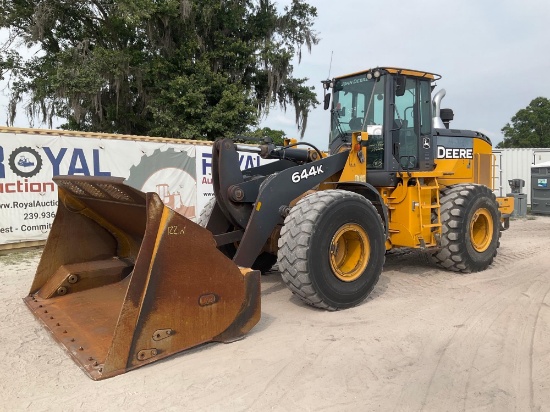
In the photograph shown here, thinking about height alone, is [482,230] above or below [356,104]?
below

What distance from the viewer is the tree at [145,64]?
50.0 feet

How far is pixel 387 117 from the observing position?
224 inches

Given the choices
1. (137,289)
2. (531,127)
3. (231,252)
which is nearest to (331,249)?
(231,252)

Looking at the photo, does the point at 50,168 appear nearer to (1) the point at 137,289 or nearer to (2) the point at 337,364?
(1) the point at 137,289

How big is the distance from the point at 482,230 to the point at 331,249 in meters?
3.33

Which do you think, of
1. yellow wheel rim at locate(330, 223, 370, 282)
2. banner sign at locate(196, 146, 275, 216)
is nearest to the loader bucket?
yellow wheel rim at locate(330, 223, 370, 282)

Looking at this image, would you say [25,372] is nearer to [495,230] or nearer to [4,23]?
[495,230]

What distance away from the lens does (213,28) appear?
688 inches

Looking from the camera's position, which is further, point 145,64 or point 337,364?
point 145,64

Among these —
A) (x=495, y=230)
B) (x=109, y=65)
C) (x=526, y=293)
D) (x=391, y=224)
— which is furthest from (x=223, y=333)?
(x=109, y=65)

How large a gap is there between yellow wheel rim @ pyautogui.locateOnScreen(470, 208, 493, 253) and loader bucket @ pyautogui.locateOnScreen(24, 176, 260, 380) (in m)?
4.08

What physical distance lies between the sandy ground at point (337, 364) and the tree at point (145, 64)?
1191 cm

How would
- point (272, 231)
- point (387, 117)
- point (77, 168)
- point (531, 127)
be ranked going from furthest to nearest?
1. point (531, 127)
2. point (77, 168)
3. point (387, 117)
4. point (272, 231)

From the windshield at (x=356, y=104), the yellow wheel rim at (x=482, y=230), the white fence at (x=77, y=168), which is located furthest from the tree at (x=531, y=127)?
the windshield at (x=356, y=104)
